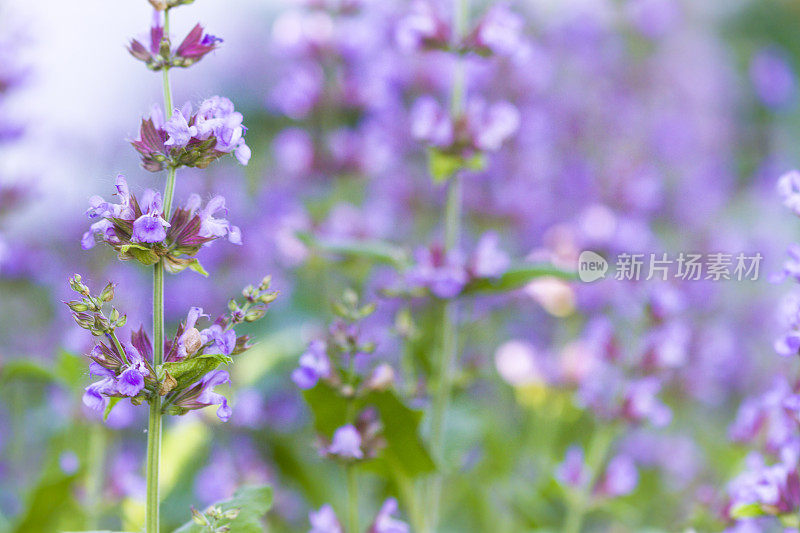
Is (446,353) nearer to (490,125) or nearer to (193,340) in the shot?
(490,125)

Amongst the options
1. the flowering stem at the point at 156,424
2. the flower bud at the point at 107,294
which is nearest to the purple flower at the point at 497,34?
the flowering stem at the point at 156,424

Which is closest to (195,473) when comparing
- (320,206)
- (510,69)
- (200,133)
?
(320,206)

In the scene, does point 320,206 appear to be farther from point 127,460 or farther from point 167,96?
point 167,96

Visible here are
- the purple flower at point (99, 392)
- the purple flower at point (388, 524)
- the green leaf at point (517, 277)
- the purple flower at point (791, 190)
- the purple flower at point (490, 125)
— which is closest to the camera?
the purple flower at point (99, 392)

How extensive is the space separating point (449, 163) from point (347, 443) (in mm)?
432

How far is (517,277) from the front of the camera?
986 millimetres

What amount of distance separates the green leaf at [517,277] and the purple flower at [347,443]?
0.29 m

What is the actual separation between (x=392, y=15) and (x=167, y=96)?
96cm

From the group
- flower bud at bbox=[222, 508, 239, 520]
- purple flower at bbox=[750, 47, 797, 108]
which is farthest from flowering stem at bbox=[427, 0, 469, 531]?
purple flower at bbox=[750, 47, 797, 108]

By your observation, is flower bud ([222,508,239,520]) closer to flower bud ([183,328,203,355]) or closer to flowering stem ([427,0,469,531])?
flower bud ([183,328,203,355])

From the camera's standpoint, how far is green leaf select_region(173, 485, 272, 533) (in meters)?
0.69

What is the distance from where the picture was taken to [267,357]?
126 centimetres

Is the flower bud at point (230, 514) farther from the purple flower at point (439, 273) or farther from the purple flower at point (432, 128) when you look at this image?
the purple flower at point (432, 128)

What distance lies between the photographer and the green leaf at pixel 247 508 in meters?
0.69
